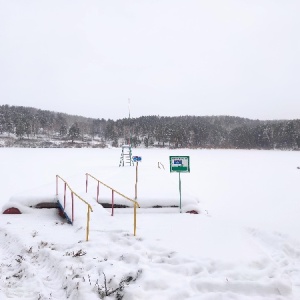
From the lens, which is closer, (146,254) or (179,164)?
(146,254)

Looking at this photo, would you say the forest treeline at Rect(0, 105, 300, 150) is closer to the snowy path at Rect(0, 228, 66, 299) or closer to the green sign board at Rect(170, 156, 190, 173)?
the green sign board at Rect(170, 156, 190, 173)

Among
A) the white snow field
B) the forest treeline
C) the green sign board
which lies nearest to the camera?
the white snow field

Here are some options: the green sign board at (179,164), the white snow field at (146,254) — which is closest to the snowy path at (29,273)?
the white snow field at (146,254)

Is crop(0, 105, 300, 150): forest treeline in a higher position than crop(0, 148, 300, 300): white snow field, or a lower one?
higher

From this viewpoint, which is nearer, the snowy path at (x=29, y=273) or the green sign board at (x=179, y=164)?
the snowy path at (x=29, y=273)

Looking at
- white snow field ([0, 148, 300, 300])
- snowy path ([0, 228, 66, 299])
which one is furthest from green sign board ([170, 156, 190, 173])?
snowy path ([0, 228, 66, 299])

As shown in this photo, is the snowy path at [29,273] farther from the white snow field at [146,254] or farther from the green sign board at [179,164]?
the green sign board at [179,164]

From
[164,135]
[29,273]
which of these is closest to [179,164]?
[29,273]

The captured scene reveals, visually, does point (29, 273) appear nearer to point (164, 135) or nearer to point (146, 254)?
point (146, 254)

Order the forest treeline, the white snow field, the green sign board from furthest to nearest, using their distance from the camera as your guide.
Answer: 1. the forest treeline
2. the green sign board
3. the white snow field

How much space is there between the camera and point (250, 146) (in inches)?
4722

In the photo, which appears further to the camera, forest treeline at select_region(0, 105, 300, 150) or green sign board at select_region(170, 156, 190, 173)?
forest treeline at select_region(0, 105, 300, 150)

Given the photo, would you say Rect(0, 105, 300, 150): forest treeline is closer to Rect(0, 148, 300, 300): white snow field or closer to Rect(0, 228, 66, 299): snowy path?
Rect(0, 148, 300, 300): white snow field

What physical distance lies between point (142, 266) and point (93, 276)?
36.6 inches
